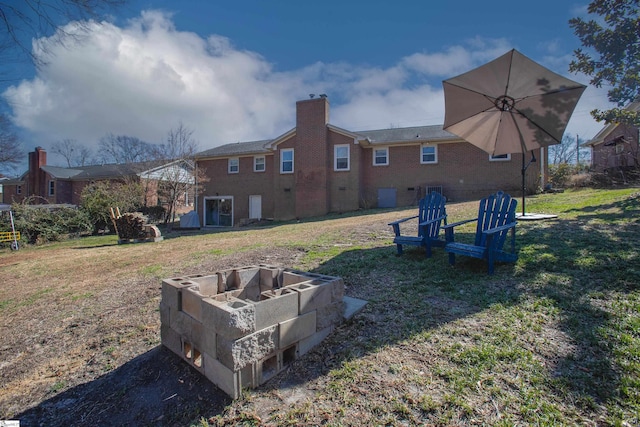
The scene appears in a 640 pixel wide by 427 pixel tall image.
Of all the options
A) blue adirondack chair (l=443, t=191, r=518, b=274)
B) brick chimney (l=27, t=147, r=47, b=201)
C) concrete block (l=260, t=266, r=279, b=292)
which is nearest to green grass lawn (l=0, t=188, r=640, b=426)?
blue adirondack chair (l=443, t=191, r=518, b=274)

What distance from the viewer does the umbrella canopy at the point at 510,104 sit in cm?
530

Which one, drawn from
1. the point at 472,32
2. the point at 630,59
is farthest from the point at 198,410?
the point at 630,59

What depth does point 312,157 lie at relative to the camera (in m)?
18.2

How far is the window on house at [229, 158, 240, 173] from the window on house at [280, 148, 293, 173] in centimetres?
361

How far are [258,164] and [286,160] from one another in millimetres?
2420

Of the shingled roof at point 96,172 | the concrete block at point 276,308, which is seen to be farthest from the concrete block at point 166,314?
the shingled roof at point 96,172

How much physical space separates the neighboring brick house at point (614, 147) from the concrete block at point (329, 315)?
19.3 metres

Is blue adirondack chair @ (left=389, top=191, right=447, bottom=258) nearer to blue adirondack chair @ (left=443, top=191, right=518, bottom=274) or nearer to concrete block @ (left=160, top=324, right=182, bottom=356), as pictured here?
blue adirondack chair @ (left=443, top=191, right=518, bottom=274)

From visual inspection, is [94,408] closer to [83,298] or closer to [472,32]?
[83,298]

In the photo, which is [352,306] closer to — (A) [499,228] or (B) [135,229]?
(A) [499,228]

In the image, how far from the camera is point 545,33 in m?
8.88

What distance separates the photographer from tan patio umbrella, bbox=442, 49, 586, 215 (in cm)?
530

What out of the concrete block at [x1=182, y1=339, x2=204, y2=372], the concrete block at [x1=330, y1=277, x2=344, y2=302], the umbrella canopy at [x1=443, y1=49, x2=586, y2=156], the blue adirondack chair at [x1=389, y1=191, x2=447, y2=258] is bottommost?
the concrete block at [x1=182, y1=339, x2=204, y2=372]

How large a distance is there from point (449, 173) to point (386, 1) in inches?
422
